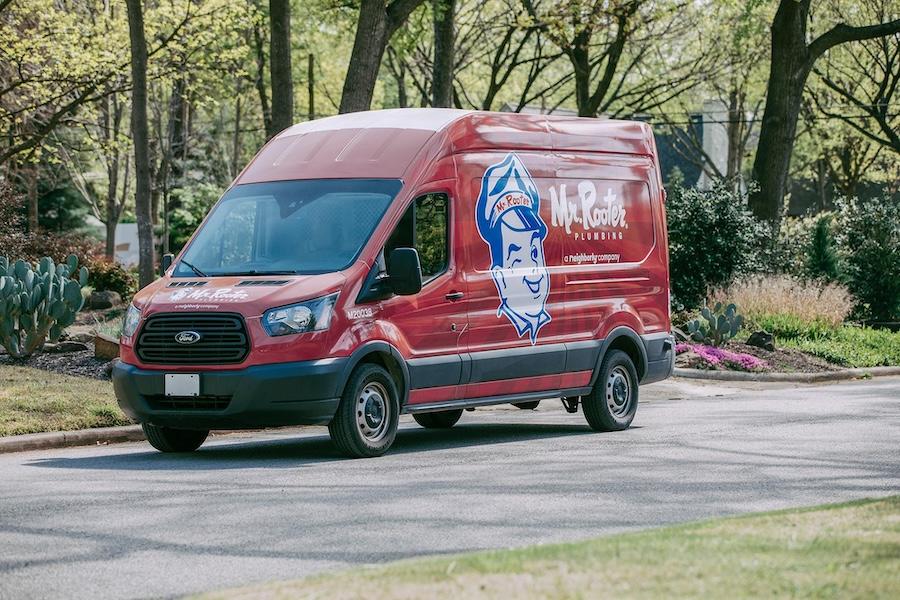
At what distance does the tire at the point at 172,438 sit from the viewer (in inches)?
489

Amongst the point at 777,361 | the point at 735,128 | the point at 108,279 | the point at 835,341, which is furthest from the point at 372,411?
the point at 735,128

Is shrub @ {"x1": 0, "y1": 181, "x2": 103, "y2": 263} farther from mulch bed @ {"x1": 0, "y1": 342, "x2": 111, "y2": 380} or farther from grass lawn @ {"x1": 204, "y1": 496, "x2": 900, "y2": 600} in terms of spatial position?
grass lawn @ {"x1": 204, "y1": 496, "x2": 900, "y2": 600}

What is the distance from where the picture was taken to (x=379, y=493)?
9586 mm

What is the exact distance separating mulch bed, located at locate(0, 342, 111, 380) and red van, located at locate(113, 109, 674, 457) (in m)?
4.17

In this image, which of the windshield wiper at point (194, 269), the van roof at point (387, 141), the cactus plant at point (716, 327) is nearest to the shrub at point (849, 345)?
the cactus plant at point (716, 327)

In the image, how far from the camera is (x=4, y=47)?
93.9 ft

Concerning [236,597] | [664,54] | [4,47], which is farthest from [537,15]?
[236,597]

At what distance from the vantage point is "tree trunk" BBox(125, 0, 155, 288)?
21.4 m

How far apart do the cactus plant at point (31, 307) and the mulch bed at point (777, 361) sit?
9499 millimetres

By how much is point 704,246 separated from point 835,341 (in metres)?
3.38

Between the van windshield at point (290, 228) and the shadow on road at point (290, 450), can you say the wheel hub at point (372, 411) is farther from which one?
the van windshield at point (290, 228)

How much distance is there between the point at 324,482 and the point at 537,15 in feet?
79.3

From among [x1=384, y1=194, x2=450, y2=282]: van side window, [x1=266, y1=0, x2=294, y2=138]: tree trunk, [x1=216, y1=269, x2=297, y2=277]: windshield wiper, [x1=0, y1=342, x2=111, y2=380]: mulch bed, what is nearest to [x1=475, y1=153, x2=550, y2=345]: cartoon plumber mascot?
[x1=384, y1=194, x2=450, y2=282]: van side window

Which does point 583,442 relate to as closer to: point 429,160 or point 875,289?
point 429,160
